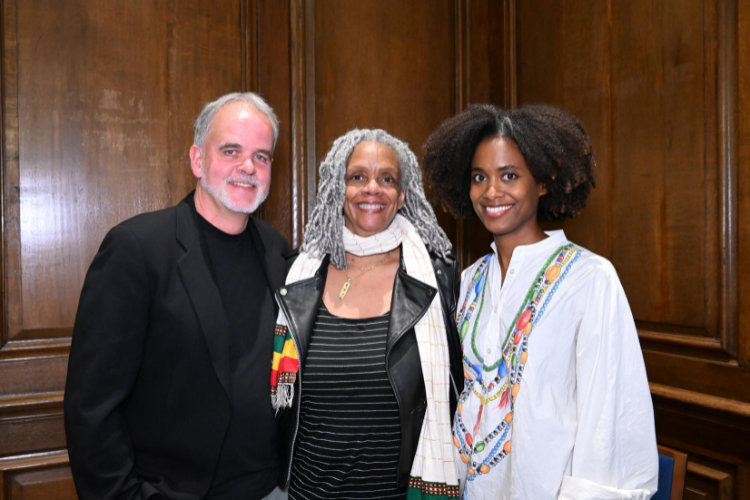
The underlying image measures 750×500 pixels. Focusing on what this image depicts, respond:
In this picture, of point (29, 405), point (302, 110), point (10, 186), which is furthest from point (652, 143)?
point (29, 405)

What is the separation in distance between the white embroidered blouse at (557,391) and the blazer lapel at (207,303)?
2.42 feet

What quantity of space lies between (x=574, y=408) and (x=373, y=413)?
0.63 m

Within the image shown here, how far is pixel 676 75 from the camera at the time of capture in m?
2.00

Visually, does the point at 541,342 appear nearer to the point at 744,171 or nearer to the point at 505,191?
the point at 505,191

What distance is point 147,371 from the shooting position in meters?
1.49

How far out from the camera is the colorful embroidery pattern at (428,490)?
1.58 meters

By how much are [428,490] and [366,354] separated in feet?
1.52

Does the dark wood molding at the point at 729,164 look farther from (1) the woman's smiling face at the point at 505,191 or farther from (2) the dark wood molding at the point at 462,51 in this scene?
(2) the dark wood molding at the point at 462,51

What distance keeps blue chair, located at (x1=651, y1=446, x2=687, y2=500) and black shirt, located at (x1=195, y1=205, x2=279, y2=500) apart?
1.19 meters

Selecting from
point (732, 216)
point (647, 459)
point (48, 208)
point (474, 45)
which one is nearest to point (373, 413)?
point (647, 459)

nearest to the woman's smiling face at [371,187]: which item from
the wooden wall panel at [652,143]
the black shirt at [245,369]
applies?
the black shirt at [245,369]

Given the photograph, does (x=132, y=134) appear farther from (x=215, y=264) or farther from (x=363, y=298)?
(x=363, y=298)

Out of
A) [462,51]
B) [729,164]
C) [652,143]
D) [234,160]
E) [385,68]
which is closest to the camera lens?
[234,160]

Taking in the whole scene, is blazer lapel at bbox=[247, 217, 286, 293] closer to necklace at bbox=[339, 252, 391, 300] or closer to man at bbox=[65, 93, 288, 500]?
man at bbox=[65, 93, 288, 500]
